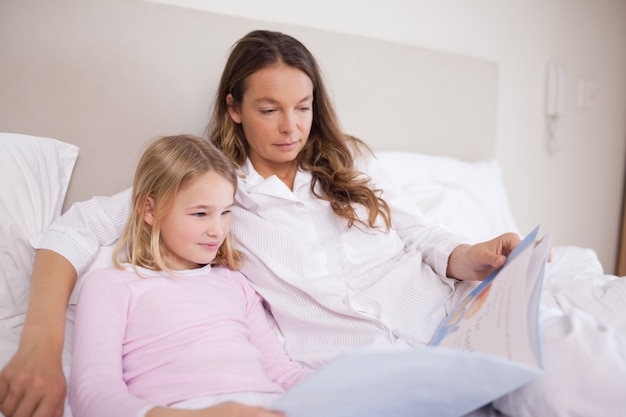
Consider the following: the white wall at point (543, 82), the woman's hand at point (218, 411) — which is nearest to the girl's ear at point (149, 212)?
the woman's hand at point (218, 411)

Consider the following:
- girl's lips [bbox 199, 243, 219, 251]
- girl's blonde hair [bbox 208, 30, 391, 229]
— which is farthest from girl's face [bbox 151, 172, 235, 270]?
girl's blonde hair [bbox 208, 30, 391, 229]

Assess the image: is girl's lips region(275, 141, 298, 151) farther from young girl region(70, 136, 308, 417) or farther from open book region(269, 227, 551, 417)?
open book region(269, 227, 551, 417)

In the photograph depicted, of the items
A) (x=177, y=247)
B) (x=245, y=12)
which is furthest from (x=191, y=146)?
(x=245, y=12)

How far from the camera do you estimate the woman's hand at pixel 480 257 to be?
35.1 inches

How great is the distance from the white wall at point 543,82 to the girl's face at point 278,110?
24.6 inches

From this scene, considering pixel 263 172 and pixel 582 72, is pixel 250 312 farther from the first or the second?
pixel 582 72

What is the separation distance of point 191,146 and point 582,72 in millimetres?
2030

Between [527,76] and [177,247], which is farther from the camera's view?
[527,76]

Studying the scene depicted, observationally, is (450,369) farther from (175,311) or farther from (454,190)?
(454,190)

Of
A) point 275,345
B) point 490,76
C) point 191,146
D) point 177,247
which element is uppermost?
point 490,76

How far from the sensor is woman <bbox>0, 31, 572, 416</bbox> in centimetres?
91

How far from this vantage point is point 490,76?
1884 millimetres

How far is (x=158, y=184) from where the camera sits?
0.88m

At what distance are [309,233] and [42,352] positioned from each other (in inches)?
19.8
